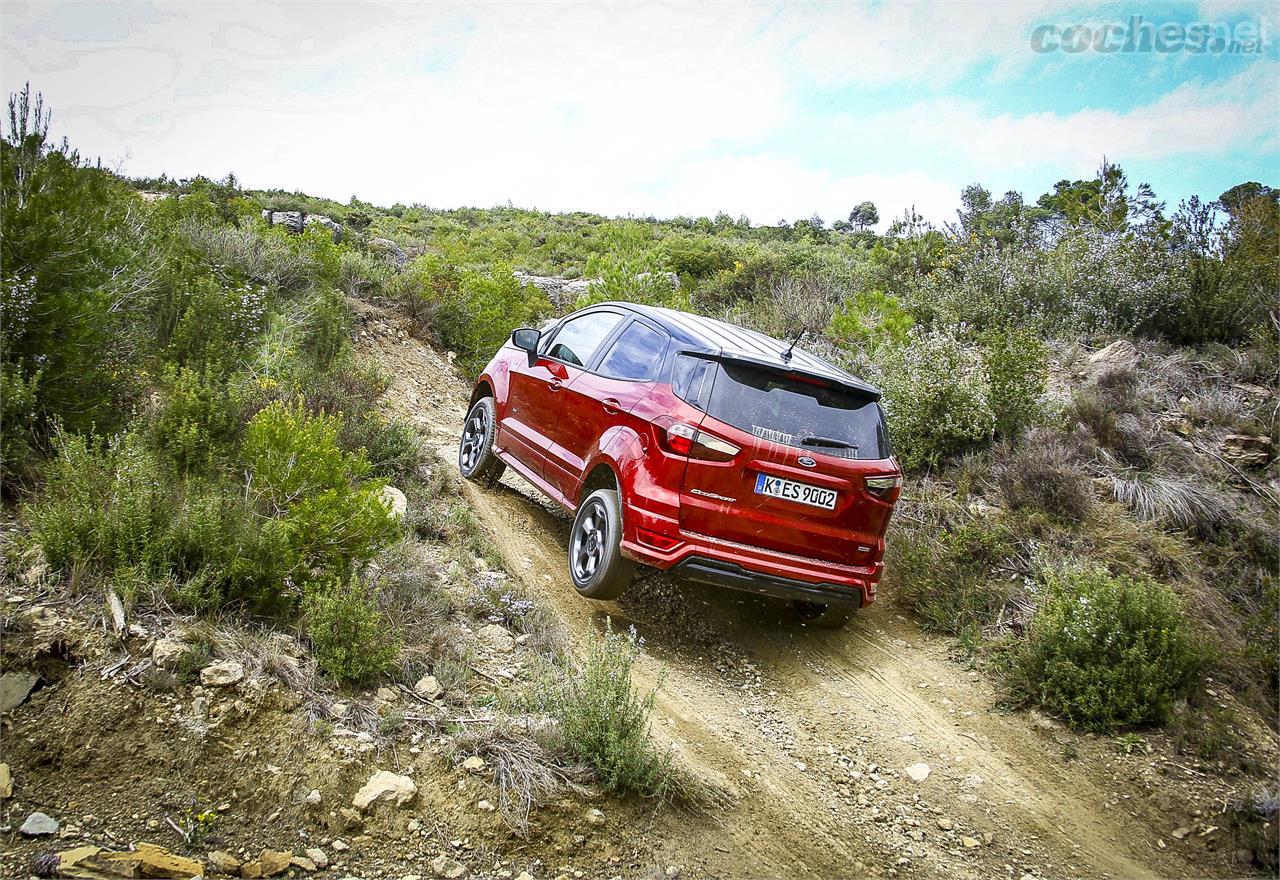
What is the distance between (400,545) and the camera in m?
4.56

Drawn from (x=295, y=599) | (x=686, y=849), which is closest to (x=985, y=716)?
(x=686, y=849)

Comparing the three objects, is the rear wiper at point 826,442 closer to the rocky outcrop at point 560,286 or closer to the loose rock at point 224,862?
the loose rock at point 224,862

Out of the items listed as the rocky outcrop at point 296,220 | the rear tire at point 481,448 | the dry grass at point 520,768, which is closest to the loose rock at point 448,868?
the dry grass at point 520,768

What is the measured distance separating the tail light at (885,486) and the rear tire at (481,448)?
3.57 metres

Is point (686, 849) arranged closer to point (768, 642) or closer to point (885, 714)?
point (885, 714)

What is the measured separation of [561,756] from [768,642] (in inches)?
91.3

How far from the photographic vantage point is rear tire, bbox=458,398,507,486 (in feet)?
23.7

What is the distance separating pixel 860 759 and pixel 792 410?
6.49 feet

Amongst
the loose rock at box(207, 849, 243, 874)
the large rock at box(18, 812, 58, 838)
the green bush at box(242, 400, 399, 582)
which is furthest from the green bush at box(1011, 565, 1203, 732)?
the large rock at box(18, 812, 58, 838)

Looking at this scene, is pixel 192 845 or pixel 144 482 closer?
pixel 192 845

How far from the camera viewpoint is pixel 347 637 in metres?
3.47

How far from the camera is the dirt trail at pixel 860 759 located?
332cm

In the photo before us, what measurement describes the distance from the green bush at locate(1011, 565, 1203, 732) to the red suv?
103cm

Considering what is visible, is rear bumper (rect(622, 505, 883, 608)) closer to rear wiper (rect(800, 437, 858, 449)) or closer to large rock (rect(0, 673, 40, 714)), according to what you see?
rear wiper (rect(800, 437, 858, 449))
